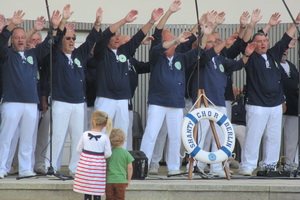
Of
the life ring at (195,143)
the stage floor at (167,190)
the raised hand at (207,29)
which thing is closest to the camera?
the stage floor at (167,190)

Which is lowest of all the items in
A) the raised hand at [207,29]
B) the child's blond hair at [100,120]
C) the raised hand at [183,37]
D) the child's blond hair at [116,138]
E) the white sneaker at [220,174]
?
the white sneaker at [220,174]

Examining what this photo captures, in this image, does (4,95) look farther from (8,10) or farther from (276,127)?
(276,127)

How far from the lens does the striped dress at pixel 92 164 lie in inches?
314

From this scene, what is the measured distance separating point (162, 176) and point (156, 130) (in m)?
0.61

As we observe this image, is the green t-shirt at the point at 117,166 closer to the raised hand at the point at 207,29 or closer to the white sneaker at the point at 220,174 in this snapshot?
the white sneaker at the point at 220,174

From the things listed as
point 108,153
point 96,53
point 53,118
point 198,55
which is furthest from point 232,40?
point 108,153

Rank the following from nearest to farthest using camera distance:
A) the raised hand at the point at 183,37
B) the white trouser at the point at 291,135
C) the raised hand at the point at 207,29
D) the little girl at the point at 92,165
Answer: the little girl at the point at 92,165 → the raised hand at the point at 183,37 → the raised hand at the point at 207,29 → the white trouser at the point at 291,135

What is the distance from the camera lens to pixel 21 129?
962cm

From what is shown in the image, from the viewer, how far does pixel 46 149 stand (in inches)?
415

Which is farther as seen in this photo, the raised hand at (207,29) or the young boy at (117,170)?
the raised hand at (207,29)

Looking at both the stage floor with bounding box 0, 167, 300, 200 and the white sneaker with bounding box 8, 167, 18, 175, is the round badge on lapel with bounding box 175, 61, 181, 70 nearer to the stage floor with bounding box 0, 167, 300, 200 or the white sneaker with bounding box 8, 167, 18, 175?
the stage floor with bounding box 0, 167, 300, 200

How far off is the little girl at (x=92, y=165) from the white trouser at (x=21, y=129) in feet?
5.51

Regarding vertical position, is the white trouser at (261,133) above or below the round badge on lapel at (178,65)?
below

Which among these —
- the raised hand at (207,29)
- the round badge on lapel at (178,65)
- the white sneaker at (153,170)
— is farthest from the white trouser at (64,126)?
the raised hand at (207,29)
